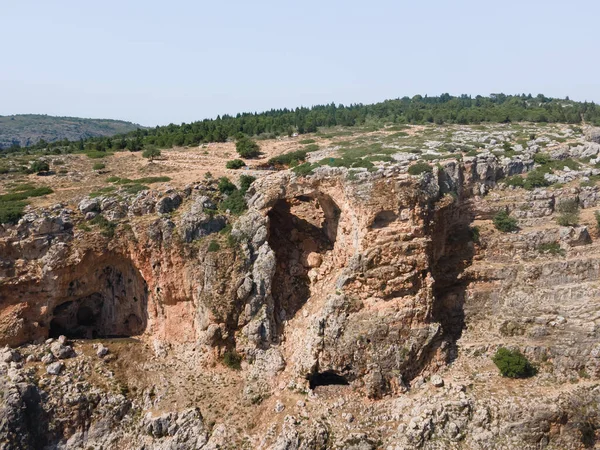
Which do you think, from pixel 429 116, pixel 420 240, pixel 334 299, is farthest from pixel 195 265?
pixel 429 116

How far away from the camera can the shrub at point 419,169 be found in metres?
33.1

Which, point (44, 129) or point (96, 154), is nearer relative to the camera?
point (96, 154)

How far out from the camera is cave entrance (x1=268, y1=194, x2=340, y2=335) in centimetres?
3297

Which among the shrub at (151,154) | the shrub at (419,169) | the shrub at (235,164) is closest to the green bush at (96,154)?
the shrub at (151,154)

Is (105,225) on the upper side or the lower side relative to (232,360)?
upper

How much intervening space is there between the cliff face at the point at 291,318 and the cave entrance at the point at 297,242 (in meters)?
0.15

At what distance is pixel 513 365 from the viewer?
29.1 m

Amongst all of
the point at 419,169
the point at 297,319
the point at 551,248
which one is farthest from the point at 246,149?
the point at 551,248

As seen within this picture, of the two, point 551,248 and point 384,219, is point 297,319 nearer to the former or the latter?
point 384,219

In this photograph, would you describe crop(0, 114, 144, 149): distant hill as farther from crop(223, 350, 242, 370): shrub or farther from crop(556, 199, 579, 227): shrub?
crop(556, 199, 579, 227): shrub

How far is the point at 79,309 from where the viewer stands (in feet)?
112

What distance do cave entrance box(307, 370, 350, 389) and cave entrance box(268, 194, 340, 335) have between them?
3.75 m

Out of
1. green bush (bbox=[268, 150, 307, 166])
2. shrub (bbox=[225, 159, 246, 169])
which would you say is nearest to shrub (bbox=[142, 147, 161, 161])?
shrub (bbox=[225, 159, 246, 169])

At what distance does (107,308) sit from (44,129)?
498 ft
